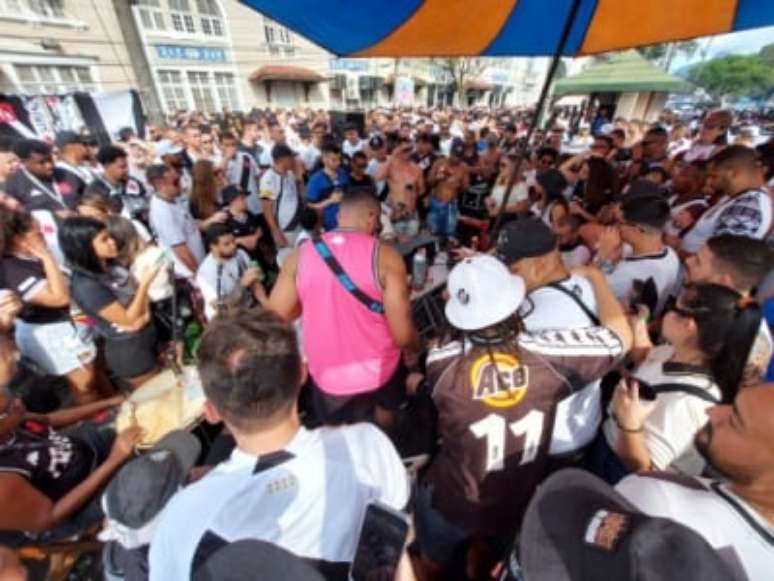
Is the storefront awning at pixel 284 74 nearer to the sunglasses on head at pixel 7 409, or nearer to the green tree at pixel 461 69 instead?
the green tree at pixel 461 69

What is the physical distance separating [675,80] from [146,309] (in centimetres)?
1699

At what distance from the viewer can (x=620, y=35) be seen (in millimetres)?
3363

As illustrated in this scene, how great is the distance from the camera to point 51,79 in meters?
15.2

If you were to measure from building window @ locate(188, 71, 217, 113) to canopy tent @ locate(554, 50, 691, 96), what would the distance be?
19007mm

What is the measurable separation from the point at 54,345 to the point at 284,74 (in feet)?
88.5

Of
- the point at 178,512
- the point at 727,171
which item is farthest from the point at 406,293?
the point at 727,171

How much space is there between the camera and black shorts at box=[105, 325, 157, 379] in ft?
8.52

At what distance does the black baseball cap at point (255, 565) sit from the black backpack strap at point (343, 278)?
1.43 metres

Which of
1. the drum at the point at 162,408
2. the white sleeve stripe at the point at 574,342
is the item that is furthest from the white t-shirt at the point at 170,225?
the white sleeve stripe at the point at 574,342

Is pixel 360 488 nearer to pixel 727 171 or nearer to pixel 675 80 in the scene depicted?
pixel 727 171

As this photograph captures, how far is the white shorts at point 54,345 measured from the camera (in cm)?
245

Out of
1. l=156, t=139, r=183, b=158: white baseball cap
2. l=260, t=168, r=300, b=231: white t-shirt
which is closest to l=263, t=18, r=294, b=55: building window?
l=156, t=139, r=183, b=158: white baseball cap

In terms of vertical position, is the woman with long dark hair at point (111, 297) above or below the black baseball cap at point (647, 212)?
below

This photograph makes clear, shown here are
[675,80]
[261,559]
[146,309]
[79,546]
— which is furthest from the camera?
[675,80]
